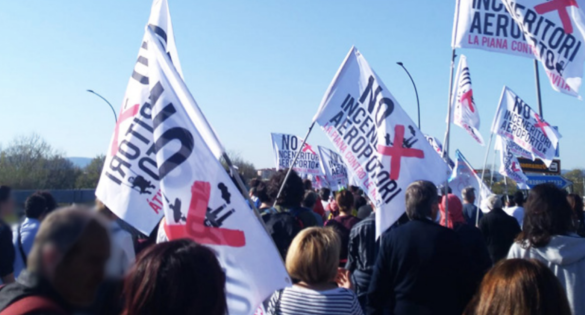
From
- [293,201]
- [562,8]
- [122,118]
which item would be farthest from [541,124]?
[122,118]

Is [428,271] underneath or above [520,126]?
underneath

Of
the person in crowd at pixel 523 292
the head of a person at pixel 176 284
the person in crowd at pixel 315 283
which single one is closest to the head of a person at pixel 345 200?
the person in crowd at pixel 315 283

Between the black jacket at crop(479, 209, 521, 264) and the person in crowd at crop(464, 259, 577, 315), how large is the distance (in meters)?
5.64

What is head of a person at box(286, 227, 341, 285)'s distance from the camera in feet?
11.4

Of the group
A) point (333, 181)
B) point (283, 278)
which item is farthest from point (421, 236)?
point (333, 181)

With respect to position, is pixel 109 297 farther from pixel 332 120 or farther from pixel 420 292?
pixel 332 120

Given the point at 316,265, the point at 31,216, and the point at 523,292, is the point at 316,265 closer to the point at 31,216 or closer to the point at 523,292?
the point at 523,292

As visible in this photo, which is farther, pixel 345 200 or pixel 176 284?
pixel 345 200

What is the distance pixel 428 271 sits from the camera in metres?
4.36

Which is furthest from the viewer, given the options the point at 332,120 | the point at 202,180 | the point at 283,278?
the point at 332,120

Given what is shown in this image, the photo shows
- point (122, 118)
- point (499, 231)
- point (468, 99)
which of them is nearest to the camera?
point (122, 118)

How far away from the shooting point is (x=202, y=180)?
12.0ft

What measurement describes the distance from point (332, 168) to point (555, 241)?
16.8 meters

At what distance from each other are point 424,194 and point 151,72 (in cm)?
221
